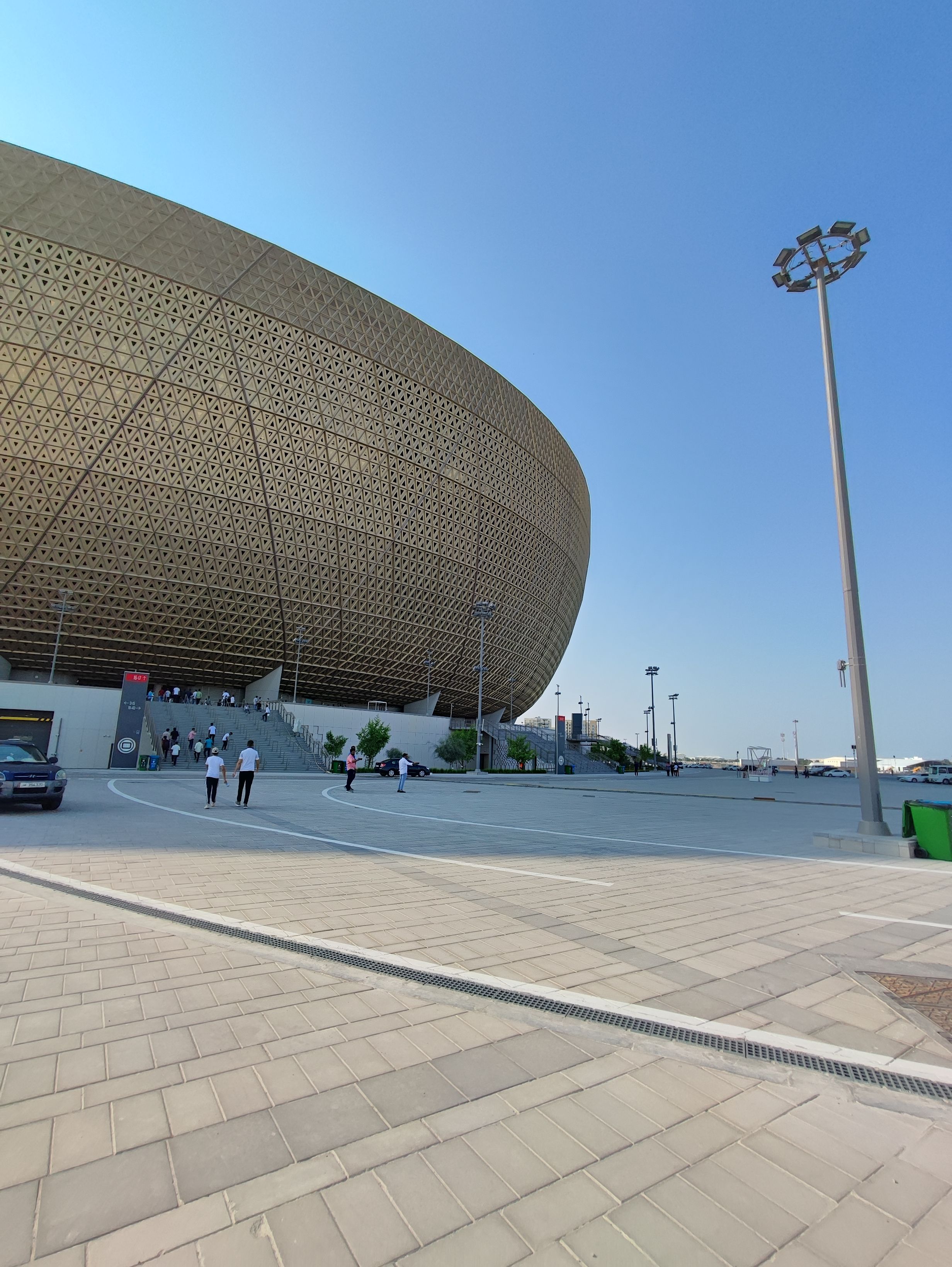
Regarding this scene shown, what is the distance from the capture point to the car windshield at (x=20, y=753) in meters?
11.4

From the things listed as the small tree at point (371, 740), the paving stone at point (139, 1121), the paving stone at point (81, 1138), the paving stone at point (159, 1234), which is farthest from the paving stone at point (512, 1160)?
the small tree at point (371, 740)

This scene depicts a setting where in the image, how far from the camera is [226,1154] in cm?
200

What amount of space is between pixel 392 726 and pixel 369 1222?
128 ft

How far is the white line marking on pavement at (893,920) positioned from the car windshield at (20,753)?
1234 cm

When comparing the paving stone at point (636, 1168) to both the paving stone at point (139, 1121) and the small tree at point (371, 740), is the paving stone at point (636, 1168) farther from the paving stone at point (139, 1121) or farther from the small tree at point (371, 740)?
the small tree at point (371, 740)

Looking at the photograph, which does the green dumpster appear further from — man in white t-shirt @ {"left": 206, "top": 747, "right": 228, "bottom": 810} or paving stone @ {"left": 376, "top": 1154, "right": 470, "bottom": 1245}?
man in white t-shirt @ {"left": 206, "top": 747, "right": 228, "bottom": 810}

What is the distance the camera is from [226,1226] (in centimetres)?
166

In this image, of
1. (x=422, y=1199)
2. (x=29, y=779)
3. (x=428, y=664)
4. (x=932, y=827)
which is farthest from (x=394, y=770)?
(x=422, y=1199)

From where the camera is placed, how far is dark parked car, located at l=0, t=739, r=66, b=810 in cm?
1088

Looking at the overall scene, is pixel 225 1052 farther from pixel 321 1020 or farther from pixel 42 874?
pixel 42 874

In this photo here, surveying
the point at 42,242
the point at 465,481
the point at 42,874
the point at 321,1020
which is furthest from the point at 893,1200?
the point at 465,481

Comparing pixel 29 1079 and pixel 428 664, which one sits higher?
pixel 428 664

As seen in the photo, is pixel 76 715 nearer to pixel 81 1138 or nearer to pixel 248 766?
pixel 248 766

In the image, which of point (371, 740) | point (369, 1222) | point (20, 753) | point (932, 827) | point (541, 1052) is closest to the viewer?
point (369, 1222)
